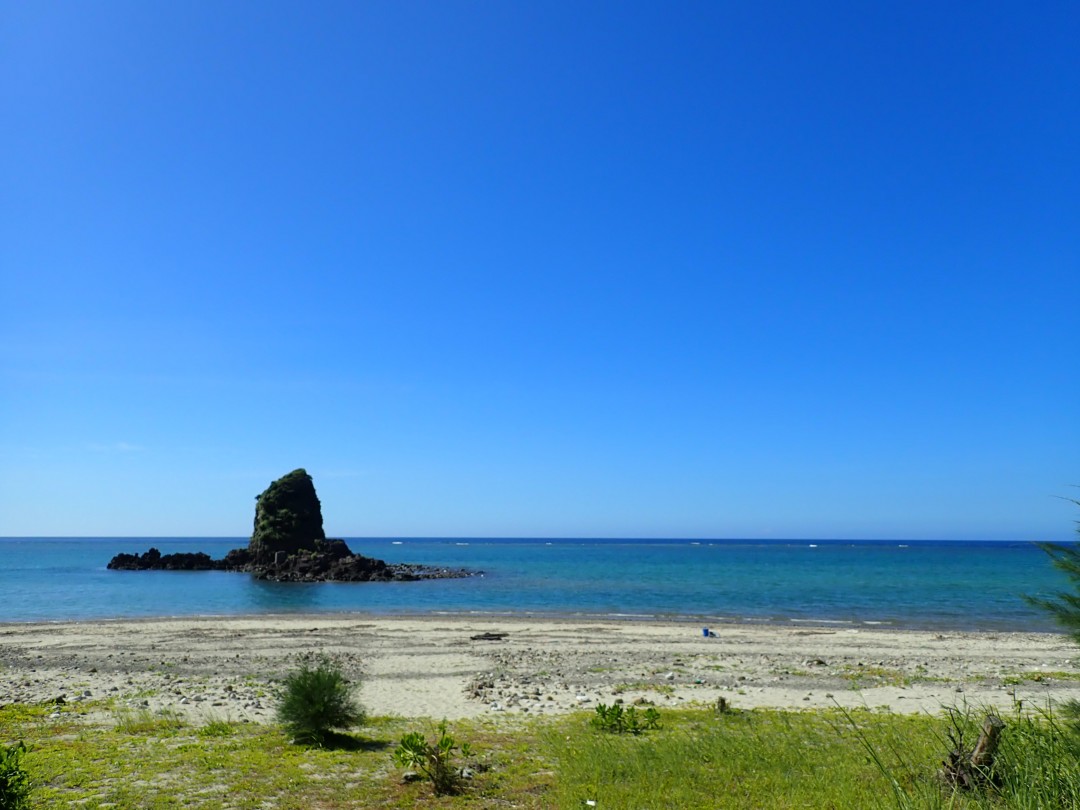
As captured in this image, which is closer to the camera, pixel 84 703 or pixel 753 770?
pixel 753 770

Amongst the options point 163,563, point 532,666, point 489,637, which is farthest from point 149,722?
point 163,563

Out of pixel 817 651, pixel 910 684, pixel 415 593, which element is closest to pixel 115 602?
pixel 415 593

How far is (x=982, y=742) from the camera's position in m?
7.93

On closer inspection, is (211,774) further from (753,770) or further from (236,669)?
(236,669)

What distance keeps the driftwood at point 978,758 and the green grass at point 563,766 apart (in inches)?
5.9

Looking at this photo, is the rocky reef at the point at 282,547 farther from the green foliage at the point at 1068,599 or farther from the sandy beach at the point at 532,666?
the green foliage at the point at 1068,599

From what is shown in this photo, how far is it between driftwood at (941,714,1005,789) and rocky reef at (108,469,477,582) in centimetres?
8433

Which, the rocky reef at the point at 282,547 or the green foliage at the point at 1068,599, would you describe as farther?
the rocky reef at the point at 282,547

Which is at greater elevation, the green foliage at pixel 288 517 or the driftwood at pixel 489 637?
the green foliage at pixel 288 517

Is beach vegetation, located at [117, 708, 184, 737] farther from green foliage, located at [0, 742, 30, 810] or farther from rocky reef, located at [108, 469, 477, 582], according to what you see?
rocky reef, located at [108, 469, 477, 582]

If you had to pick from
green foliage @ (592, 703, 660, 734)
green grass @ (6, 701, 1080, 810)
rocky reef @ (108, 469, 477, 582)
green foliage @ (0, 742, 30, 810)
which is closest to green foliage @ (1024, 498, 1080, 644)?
green grass @ (6, 701, 1080, 810)

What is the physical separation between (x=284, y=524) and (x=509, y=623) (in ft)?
253

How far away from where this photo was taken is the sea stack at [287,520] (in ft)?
344

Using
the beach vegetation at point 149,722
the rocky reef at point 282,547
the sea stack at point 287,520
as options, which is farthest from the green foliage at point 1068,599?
the sea stack at point 287,520
